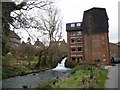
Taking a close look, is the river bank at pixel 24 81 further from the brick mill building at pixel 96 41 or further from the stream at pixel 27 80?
the brick mill building at pixel 96 41

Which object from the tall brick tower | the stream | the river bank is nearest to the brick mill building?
the tall brick tower

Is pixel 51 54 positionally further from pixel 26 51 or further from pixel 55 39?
pixel 26 51

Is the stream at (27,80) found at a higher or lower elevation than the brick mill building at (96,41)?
lower

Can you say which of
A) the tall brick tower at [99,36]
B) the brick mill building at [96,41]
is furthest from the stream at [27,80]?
the tall brick tower at [99,36]

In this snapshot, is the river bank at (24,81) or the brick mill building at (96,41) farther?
the brick mill building at (96,41)

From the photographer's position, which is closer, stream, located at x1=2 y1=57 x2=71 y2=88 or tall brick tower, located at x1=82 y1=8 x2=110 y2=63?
stream, located at x1=2 y1=57 x2=71 y2=88

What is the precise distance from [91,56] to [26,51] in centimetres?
1621

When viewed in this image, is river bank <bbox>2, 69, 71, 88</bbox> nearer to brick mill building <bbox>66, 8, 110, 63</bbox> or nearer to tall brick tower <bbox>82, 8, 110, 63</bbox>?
brick mill building <bbox>66, 8, 110, 63</bbox>

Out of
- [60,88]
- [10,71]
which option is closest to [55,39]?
[10,71]

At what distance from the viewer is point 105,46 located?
37875 mm

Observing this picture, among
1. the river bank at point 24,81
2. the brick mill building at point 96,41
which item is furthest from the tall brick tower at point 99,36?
the river bank at point 24,81

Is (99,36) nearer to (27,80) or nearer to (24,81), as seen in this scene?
(27,80)

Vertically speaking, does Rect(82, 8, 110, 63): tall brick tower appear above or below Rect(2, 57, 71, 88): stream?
above

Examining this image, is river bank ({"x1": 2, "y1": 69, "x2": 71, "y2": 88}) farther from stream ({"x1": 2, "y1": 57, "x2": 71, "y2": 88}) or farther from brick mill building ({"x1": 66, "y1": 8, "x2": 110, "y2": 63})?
brick mill building ({"x1": 66, "y1": 8, "x2": 110, "y2": 63})
